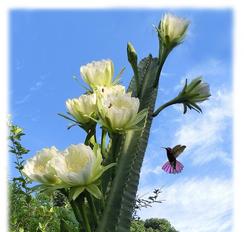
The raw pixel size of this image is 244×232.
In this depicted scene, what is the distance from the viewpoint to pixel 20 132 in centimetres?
277

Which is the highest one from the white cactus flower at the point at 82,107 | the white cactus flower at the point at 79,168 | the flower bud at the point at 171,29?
the flower bud at the point at 171,29

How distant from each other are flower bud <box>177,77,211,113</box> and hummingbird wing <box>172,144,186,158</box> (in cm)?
22

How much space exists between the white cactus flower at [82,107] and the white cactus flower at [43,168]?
0.16 metres

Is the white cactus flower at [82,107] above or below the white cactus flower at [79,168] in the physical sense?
above

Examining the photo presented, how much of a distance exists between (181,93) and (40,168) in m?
0.56

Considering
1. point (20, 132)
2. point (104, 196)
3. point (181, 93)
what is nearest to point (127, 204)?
point (104, 196)

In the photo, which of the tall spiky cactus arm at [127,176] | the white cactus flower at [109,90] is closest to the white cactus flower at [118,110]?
the white cactus flower at [109,90]

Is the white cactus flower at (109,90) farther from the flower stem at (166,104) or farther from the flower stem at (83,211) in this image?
the flower stem at (83,211)

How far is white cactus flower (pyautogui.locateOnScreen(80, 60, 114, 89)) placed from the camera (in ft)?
5.36

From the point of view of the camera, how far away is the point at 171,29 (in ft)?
5.57

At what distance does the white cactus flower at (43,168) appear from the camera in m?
1.38

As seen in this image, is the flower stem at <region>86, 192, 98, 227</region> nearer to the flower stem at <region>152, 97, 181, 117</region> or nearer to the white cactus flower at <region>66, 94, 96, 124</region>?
the white cactus flower at <region>66, 94, 96, 124</region>

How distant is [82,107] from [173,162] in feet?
1.70
